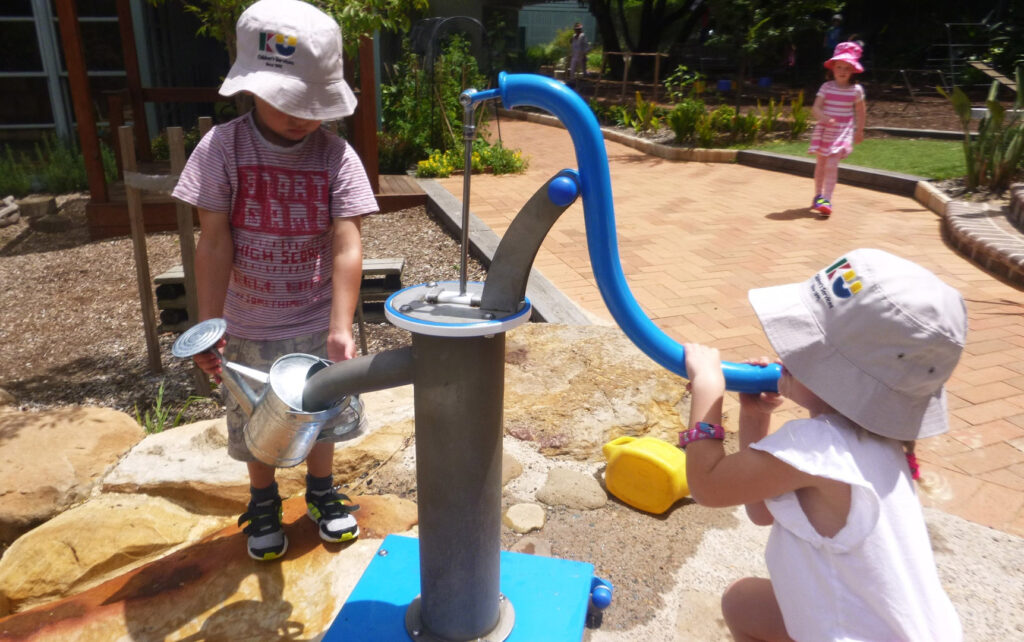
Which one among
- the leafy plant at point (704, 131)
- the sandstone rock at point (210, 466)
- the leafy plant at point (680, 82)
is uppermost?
the leafy plant at point (680, 82)

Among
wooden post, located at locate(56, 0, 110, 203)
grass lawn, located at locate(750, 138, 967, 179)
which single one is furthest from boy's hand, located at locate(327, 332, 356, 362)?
grass lawn, located at locate(750, 138, 967, 179)

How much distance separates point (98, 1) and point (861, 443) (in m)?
9.64

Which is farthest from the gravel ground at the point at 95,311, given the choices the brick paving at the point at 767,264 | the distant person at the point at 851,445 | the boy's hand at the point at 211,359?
the distant person at the point at 851,445

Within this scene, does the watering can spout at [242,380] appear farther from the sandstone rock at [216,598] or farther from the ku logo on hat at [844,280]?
the ku logo on hat at [844,280]

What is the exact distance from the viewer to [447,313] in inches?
50.0

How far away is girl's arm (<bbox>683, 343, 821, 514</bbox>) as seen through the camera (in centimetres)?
118

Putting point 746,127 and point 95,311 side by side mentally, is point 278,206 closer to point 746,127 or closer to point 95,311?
point 95,311

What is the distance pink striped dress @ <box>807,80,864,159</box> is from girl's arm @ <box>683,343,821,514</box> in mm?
5511

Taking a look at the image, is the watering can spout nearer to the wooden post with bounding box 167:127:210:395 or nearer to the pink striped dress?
the wooden post with bounding box 167:127:210:395

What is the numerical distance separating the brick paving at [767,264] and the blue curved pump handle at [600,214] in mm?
1475

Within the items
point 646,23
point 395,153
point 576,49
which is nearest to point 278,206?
point 395,153

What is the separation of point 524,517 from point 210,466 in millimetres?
1039

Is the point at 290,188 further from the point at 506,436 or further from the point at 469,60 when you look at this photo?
the point at 469,60

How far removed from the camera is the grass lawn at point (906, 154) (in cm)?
752
